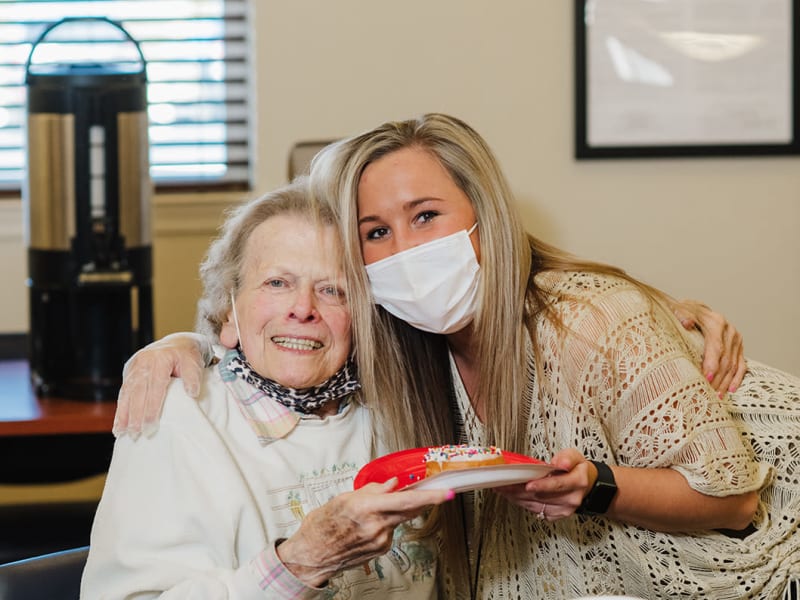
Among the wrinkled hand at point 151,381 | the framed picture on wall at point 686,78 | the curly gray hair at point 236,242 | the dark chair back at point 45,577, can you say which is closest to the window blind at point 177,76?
the framed picture on wall at point 686,78

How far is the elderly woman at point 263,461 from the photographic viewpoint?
1263mm

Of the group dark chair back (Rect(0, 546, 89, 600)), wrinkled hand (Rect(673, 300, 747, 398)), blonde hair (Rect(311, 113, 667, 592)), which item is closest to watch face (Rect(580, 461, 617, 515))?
blonde hair (Rect(311, 113, 667, 592))

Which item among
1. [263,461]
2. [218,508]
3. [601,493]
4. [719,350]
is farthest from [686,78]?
[218,508]

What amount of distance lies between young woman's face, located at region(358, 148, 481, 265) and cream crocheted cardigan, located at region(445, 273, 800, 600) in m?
0.19

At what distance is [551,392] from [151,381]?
0.60 metres

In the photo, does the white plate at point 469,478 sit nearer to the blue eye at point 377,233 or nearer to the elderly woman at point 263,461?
the elderly woman at point 263,461

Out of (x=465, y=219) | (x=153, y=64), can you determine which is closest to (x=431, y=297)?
(x=465, y=219)

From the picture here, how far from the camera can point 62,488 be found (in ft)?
10.3

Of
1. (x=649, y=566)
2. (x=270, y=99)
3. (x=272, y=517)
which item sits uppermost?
(x=270, y=99)

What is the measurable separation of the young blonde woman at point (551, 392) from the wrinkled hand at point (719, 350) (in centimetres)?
2

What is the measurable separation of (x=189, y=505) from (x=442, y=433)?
1.52ft

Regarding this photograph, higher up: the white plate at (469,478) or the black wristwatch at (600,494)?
the white plate at (469,478)

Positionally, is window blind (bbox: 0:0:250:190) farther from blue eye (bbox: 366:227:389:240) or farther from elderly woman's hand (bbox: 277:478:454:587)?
elderly woman's hand (bbox: 277:478:454:587)

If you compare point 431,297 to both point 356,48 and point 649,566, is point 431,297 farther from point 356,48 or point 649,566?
point 356,48
